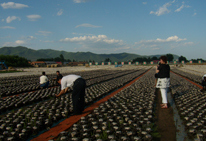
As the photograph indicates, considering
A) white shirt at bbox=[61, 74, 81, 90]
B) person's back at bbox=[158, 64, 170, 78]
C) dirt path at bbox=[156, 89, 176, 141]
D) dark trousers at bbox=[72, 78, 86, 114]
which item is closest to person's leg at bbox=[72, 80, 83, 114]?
dark trousers at bbox=[72, 78, 86, 114]

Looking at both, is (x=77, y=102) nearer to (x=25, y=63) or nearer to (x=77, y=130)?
(x=77, y=130)

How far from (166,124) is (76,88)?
12.2 ft

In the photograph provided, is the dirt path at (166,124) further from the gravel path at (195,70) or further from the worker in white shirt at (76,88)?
the gravel path at (195,70)

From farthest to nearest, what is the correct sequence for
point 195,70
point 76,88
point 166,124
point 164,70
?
point 195,70 → point 164,70 → point 76,88 → point 166,124

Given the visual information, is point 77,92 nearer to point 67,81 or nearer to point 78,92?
point 78,92

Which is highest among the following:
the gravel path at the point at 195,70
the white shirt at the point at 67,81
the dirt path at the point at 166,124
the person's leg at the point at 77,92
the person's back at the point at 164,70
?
the person's back at the point at 164,70

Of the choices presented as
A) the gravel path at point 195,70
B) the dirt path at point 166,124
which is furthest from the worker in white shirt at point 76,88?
the gravel path at point 195,70

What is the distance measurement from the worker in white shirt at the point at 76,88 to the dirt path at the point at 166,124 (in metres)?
3.21

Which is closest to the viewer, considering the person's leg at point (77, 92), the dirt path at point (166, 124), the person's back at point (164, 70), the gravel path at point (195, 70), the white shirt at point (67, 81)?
the dirt path at point (166, 124)

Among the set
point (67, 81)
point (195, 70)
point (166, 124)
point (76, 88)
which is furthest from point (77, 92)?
point (195, 70)

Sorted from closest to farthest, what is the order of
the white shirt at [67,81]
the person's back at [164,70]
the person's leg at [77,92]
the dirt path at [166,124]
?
the dirt path at [166,124]
the person's leg at [77,92]
the white shirt at [67,81]
the person's back at [164,70]

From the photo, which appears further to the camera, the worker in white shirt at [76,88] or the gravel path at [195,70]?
the gravel path at [195,70]

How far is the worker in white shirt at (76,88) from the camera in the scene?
668cm

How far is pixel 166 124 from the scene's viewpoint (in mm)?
6277
